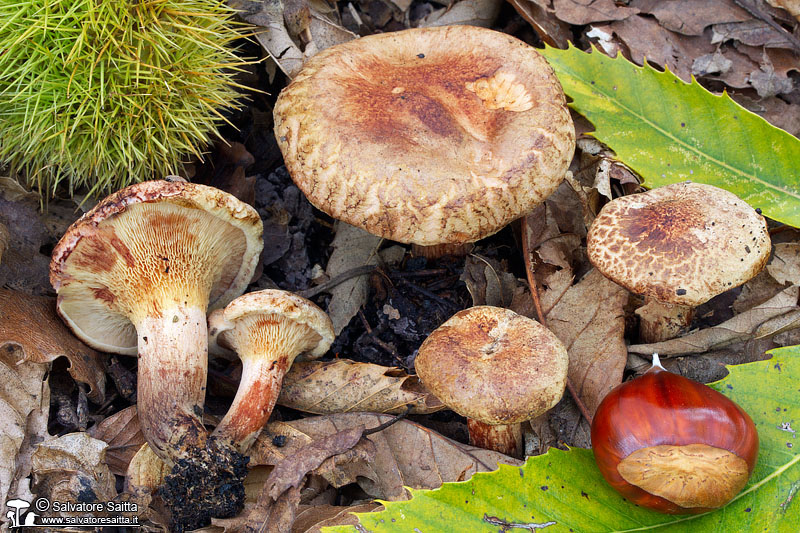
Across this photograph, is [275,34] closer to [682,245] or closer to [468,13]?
[468,13]

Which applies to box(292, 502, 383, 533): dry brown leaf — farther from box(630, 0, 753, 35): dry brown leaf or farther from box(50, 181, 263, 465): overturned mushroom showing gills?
box(630, 0, 753, 35): dry brown leaf

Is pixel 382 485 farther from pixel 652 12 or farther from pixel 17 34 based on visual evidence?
pixel 652 12

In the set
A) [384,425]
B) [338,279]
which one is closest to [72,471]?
[384,425]

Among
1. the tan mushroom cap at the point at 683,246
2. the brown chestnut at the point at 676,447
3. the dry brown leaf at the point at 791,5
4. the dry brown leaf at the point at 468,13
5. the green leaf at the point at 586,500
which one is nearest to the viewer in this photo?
the brown chestnut at the point at 676,447

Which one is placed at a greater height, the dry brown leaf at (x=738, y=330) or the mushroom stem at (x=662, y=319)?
the mushroom stem at (x=662, y=319)

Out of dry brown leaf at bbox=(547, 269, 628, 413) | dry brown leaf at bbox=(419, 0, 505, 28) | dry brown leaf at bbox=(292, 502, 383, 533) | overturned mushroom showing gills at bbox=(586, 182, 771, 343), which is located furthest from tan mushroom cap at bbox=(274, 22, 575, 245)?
dry brown leaf at bbox=(292, 502, 383, 533)

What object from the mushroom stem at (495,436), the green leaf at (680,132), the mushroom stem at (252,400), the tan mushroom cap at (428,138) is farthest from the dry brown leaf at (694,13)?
the mushroom stem at (252,400)

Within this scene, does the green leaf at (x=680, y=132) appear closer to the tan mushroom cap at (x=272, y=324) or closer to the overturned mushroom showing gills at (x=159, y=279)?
the tan mushroom cap at (x=272, y=324)
